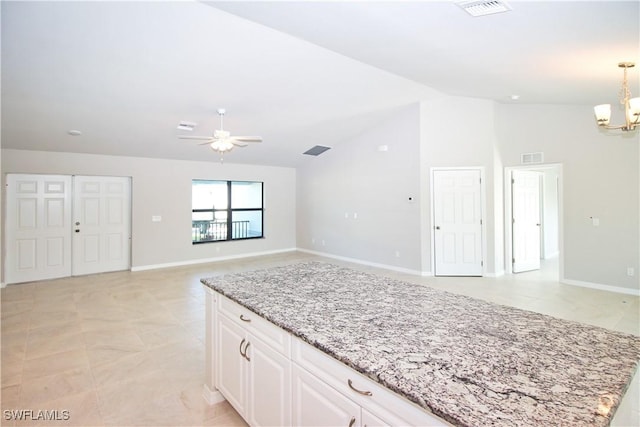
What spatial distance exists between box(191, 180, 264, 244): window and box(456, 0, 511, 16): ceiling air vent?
261 inches

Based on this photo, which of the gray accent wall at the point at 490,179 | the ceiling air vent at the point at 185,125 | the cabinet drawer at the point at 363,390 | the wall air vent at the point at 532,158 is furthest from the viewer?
the wall air vent at the point at 532,158

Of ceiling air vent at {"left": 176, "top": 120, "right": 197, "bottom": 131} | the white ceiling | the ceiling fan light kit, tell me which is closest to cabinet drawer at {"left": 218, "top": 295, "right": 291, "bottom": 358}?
the white ceiling

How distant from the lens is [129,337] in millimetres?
3594

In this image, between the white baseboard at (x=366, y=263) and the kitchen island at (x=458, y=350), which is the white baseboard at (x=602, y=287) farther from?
the kitchen island at (x=458, y=350)

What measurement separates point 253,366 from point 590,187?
5958 millimetres

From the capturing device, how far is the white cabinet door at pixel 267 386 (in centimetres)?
165

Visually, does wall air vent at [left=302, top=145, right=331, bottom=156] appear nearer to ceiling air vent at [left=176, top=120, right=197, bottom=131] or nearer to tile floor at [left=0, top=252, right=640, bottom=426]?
ceiling air vent at [left=176, top=120, right=197, bottom=131]

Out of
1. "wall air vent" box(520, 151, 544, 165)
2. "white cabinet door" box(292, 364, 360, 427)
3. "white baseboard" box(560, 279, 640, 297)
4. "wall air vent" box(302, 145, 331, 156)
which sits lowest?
"white baseboard" box(560, 279, 640, 297)

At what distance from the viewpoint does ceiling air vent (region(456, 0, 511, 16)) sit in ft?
7.83

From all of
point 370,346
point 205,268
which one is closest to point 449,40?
point 370,346

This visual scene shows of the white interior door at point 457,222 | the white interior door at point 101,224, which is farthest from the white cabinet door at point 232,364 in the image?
the white interior door at point 101,224

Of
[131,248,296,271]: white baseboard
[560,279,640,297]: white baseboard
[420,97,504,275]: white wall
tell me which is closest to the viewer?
[560,279,640,297]: white baseboard

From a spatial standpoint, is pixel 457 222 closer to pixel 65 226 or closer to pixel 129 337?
pixel 129 337

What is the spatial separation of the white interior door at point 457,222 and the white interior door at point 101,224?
6.25 m
